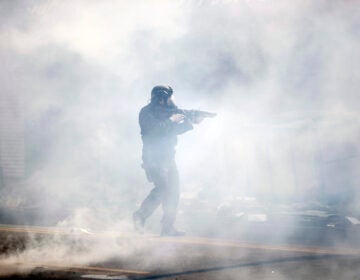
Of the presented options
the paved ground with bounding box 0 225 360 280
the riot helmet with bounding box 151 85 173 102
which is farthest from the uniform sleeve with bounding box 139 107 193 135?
the paved ground with bounding box 0 225 360 280

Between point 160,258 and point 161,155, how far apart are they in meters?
1.68

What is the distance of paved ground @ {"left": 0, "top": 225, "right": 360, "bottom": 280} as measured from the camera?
511 cm

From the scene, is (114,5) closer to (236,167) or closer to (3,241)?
(236,167)

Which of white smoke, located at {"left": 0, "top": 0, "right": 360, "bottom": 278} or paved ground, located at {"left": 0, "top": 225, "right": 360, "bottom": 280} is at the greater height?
white smoke, located at {"left": 0, "top": 0, "right": 360, "bottom": 278}

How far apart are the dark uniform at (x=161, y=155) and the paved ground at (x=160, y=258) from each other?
41cm

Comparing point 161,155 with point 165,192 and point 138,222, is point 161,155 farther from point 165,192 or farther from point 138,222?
point 138,222

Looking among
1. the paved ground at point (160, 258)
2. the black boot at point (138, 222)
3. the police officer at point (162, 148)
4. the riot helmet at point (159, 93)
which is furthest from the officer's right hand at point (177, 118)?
the paved ground at point (160, 258)

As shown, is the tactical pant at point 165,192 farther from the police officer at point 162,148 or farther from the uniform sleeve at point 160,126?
the uniform sleeve at point 160,126

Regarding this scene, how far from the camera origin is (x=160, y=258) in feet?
19.0

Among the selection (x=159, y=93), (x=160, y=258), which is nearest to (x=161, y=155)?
(x=159, y=93)

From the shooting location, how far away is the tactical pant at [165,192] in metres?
7.09

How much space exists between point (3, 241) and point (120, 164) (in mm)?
6458

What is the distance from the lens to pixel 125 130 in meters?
13.2

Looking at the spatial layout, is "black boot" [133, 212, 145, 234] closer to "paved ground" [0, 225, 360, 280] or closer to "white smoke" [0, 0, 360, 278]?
"paved ground" [0, 225, 360, 280]
